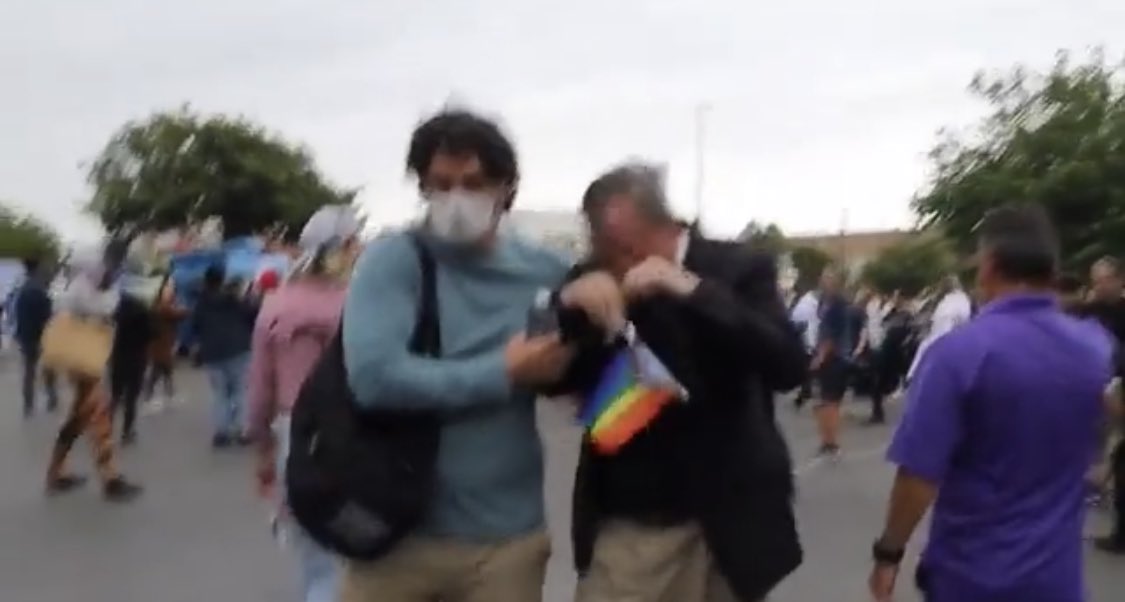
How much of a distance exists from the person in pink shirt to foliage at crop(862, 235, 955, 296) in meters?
16.8

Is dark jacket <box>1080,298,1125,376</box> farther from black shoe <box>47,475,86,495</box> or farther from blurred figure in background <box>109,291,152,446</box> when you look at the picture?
blurred figure in background <box>109,291,152,446</box>

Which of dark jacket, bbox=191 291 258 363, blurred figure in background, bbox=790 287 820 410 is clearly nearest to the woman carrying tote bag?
dark jacket, bbox=191 291 258 363

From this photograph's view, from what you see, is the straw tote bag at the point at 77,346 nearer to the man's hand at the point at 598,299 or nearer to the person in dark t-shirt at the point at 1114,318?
the person in dark t-shirt at the point at 1114,318

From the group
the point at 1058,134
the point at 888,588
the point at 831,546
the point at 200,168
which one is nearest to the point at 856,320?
the point at 831,546

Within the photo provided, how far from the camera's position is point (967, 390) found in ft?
12.8

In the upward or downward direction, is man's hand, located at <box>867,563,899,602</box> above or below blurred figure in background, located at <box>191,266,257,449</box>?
above

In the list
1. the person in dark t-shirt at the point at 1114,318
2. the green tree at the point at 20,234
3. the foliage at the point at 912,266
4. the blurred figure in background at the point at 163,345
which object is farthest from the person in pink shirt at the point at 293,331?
the green tree at the point at 20,234

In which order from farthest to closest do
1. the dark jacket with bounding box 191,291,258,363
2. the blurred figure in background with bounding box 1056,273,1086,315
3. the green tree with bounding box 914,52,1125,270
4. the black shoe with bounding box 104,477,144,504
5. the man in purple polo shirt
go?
the green tree with bounding box 914,52,1125,270
the dark jacket with bounding box 191,291,258,363
the black shoe with bounding box 104,477,144,504
the blurred figure in background with bounding box 1056,273,1086,315
the man in purple polo shirt

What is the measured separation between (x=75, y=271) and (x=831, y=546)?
5.25m

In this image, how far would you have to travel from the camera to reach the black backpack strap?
12.0ft

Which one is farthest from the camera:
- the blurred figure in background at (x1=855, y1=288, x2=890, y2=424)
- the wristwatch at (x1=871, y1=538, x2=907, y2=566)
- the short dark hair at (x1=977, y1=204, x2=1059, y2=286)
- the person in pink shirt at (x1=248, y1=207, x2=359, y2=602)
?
the blurred figure in background at (x1=855, y1=288, x2=890, y2=424)

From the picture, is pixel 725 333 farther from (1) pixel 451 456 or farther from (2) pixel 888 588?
(2) pixel 888 588

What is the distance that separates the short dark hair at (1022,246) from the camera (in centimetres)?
405

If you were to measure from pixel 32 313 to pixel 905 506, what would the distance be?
17.1 meters
